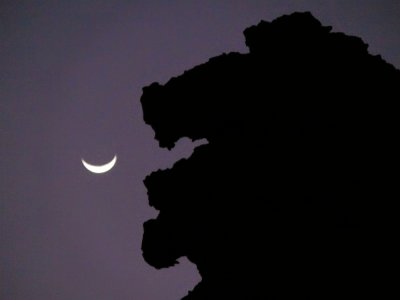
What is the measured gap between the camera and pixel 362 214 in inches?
507

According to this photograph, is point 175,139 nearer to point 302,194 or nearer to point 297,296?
point 302,194

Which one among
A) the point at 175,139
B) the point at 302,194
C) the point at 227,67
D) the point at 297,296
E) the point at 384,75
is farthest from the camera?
the point at 175,139

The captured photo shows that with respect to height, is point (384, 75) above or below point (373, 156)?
above

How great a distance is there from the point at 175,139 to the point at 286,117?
5504 millimetres

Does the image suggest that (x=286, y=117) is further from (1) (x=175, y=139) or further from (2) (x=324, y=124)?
(1) (x=175, y=139)

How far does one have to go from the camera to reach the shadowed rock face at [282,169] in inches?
504

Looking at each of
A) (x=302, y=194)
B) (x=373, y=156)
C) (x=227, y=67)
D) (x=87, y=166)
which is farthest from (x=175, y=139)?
(x=87, y=166)

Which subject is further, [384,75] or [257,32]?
[257,32]

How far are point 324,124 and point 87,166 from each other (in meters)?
53.7

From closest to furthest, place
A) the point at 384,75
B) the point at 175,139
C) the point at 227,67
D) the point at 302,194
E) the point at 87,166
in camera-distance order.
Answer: the point at 302,194 < the point at 384,75 < the point at 227,67 < the point at 175,139 < the point at 87,166

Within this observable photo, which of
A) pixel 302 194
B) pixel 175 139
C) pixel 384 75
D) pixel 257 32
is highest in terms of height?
pixel 257 32

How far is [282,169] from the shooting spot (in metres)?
13.9

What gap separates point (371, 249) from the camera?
12.6m

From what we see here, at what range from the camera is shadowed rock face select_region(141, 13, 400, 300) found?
12.8m
